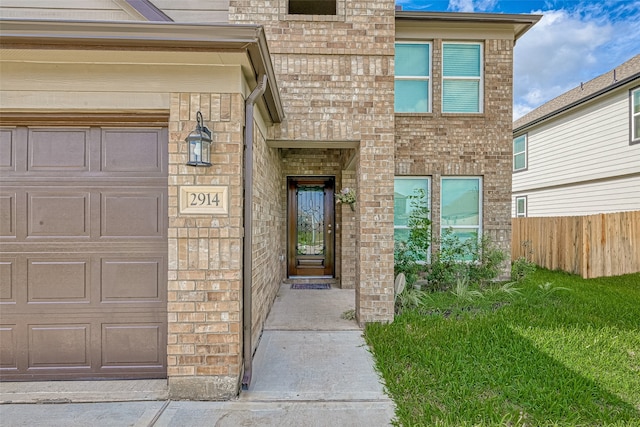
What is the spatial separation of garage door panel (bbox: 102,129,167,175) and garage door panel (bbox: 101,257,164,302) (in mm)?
880

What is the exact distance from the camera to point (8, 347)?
116 inches

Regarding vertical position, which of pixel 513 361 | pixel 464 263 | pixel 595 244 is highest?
pixel 595 244

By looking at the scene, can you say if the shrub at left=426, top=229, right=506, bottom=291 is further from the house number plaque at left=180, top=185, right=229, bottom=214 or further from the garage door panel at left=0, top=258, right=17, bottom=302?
the garage door panel at left=0, top=258, right=17, bottom=302

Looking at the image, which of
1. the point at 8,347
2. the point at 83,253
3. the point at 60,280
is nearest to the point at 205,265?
the point at 83,253

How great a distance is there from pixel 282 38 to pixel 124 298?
3.93 metres

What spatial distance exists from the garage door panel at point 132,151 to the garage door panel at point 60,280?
0.97m

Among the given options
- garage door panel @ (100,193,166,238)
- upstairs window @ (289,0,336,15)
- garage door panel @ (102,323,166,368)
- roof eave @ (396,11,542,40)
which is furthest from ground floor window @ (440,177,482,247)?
garage door panel @ (102,323,166,368)

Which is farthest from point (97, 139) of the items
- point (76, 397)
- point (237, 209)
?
point (76, 397)

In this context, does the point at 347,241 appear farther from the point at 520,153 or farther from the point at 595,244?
the point at 520,153

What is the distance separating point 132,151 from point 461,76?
6451 mm

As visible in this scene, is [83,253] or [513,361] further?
[513,361]

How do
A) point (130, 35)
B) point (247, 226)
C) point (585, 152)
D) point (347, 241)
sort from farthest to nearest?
point (585, 152) → point (347, 241) → point (247, 226) → point (130, 35)

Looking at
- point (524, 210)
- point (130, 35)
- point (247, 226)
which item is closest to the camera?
point (130, 35)

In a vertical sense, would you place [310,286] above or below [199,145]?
below
